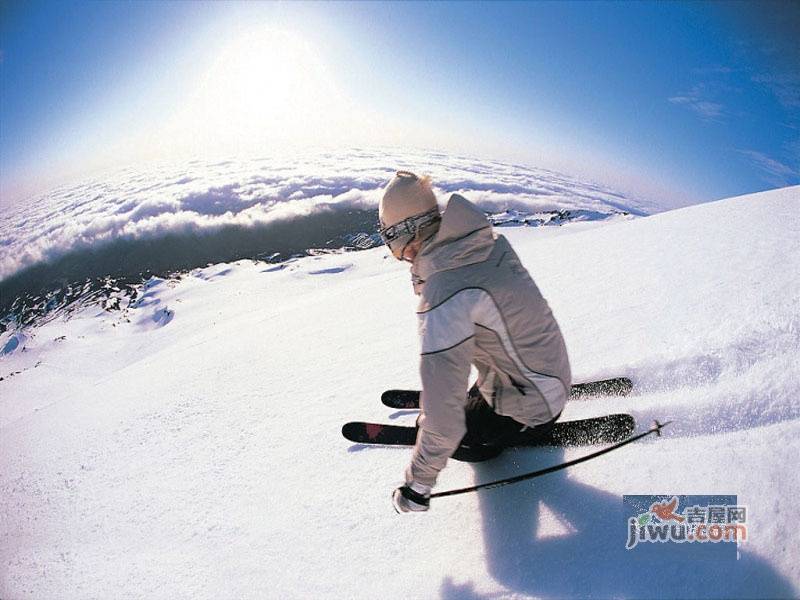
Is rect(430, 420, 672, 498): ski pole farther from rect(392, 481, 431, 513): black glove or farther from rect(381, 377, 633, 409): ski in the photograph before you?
rect(381, 377, 633, 409): ski

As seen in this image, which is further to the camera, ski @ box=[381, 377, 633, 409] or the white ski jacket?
ski @ box=[381, 377, 633, 409]

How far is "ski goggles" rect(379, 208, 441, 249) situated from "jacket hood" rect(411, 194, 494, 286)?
0.44 feet

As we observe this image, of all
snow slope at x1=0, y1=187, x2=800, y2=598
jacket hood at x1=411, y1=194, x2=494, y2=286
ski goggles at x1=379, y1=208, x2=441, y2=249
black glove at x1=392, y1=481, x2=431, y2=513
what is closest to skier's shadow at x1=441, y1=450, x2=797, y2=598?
snow slope at x1=0, y1=187, x2=800, y2=598

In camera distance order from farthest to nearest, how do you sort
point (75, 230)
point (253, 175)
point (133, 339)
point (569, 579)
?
point (253, 175)
point (75, 230)
point (133, 339)
point (569, 579)

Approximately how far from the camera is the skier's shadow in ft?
4.18

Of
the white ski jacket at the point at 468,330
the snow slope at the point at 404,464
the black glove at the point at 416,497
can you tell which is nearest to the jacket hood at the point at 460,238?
the white ski jacket at the point at 468,330

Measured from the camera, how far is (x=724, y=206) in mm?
5070

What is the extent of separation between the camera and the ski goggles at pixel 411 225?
1708mm

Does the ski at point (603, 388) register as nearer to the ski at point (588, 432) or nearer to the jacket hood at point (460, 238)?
the ski at point (588, 432)

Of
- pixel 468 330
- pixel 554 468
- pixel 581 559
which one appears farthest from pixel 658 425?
pixel 468 330

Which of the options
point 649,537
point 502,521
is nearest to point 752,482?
point 649,537

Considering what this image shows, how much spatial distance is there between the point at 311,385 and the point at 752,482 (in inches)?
115

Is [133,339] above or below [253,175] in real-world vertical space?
below

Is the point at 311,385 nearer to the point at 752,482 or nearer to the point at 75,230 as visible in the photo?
the point at 752,482
